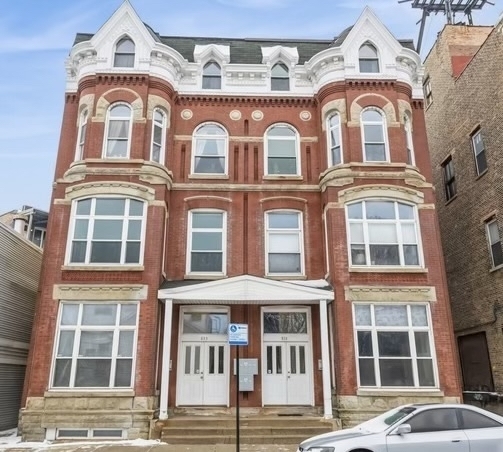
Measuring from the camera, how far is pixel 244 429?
12.6 meters

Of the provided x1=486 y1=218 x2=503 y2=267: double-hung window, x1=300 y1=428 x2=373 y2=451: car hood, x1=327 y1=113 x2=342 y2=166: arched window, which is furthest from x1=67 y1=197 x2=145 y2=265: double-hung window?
x1=486 y1=218 x2=503 y2=267: double-hung window

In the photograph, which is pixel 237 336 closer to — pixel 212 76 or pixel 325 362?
pixel 325 362

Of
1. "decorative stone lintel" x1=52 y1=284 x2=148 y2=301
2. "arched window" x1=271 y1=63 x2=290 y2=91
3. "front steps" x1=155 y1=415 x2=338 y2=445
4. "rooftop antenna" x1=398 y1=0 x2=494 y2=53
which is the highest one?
"rooftop antenna" x1=398 y1=0 x2=494 y2=53

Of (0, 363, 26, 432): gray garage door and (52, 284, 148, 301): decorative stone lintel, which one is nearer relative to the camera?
(52, 284, 148, 301): decorative stone lintel

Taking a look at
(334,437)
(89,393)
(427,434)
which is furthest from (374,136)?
(89,393)

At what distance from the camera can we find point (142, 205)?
1525cm

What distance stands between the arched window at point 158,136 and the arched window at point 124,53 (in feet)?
6.81

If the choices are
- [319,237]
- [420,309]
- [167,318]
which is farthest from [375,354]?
[167,318]

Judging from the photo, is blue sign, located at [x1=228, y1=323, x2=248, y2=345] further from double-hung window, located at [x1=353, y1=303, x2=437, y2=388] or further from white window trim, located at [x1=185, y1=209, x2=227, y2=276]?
white window trim, located at [x1=185, y1=209, x2=227, y2=276]

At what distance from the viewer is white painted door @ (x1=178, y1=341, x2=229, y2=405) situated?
47.7 ft

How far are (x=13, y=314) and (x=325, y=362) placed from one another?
10219mm

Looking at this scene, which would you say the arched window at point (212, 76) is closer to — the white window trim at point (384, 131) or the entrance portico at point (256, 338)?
the white window trim at point (384, 131)

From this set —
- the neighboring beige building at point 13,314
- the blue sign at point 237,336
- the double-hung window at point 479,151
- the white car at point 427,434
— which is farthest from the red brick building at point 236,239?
the white car at point 427,434

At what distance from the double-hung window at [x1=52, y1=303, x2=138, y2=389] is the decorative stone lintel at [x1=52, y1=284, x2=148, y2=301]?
8.9 inches
